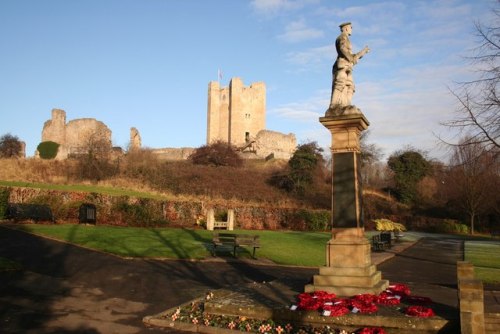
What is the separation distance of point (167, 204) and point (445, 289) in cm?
1886

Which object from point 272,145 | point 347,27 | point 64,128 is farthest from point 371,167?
point 347,27

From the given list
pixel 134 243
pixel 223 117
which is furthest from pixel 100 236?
pixel 223 117

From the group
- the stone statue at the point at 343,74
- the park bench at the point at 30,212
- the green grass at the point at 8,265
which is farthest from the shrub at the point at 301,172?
the stone statue at the point at 343,74

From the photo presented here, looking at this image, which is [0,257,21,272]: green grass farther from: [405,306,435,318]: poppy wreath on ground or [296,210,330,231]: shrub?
[296,210,330,231]: shrub

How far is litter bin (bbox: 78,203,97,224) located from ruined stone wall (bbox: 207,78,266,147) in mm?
52503

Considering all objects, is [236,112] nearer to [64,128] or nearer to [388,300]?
[64,128]

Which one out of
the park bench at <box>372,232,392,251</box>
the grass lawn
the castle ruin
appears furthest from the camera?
the castle ruin

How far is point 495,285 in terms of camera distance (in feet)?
36.6

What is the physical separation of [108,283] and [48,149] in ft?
160

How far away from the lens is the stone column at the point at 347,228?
A: 316 inches

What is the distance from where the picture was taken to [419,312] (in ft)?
21.5

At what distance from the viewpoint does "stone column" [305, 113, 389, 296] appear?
8016mm

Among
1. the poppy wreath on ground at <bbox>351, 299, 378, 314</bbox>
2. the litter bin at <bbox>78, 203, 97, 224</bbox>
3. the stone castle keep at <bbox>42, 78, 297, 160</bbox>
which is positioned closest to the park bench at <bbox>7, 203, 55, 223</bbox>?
the litter bin at <bbox>78, 203, 97, 224</bbox>

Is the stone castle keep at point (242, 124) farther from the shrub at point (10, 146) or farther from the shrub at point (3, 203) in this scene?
the shrub at point (3, 203)
